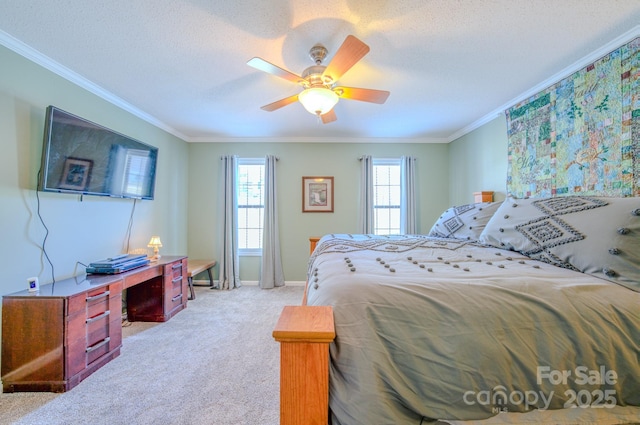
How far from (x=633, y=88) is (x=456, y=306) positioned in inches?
89.2

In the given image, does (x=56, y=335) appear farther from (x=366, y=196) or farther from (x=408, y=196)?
(x=408, y=196)

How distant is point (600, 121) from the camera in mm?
2043

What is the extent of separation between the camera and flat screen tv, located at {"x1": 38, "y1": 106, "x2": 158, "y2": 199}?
6.89 ft

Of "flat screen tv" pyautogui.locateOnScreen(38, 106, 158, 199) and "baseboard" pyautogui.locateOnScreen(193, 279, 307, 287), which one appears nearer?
"flat screen tv" pyautogui.locateOnScreen(38, 106, 158, 199)

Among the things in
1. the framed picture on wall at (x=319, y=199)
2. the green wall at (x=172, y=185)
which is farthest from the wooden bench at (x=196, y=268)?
the framed picture on wall at (x=319, y=199)

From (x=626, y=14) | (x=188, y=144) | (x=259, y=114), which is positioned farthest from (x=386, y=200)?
(x=188, y=144)

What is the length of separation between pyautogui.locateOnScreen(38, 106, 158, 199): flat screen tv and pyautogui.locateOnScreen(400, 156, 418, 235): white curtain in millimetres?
3678

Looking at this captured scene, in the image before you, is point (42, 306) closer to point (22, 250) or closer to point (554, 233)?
point (22, 250)

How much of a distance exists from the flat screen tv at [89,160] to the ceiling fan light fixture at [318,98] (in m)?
1.97

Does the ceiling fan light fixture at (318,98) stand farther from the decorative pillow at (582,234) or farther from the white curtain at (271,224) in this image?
the white curtain at (271,224)

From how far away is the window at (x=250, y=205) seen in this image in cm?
454

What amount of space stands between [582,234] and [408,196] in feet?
9.92

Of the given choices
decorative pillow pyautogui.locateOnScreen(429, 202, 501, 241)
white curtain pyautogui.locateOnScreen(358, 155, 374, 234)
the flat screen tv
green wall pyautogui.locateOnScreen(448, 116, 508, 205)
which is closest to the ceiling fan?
decorative pillow pyautogui.locateOnScreen(429, 202, 501, 241)

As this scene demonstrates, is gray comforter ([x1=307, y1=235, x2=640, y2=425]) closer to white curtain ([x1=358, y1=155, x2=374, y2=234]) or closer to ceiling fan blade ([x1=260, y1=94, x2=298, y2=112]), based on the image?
ceiling fan blade ([x1=260, y1=94, x2=298, y2=112])
